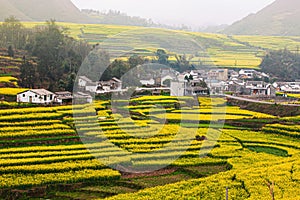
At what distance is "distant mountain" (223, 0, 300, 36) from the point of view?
370ft

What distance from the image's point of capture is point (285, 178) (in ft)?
54.3

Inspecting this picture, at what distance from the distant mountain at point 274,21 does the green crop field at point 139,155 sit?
287 feet

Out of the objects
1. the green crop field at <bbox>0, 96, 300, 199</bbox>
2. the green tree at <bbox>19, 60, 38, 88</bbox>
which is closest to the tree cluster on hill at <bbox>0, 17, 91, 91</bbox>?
the green tree at <bbox>19, 60, 38, 88</bbox>

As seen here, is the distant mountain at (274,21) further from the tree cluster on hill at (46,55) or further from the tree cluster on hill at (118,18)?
the tree cluster on hill at (46,55)

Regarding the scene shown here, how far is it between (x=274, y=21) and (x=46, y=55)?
91.9 metres

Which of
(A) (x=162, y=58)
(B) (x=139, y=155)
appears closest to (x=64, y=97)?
(B) (x=139, y=155)

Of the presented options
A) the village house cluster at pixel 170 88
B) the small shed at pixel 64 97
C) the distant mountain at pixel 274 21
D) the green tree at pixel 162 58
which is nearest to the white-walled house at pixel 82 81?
the village house cluster at pixel 170 88

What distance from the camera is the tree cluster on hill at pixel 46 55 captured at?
1420 inches

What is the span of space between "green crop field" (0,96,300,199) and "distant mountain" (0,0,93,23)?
255 ft

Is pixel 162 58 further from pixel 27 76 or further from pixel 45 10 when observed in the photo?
pixel 45 10

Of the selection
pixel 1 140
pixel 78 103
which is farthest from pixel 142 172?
pixel 78 103

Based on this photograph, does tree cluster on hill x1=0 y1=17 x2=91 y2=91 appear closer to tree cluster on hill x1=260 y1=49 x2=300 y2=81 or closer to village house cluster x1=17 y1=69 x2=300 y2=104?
village house cluster x1=17 y1=69 x2=300 y2=104

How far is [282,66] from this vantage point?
59.6 meters

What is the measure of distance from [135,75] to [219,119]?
15.8 metres
